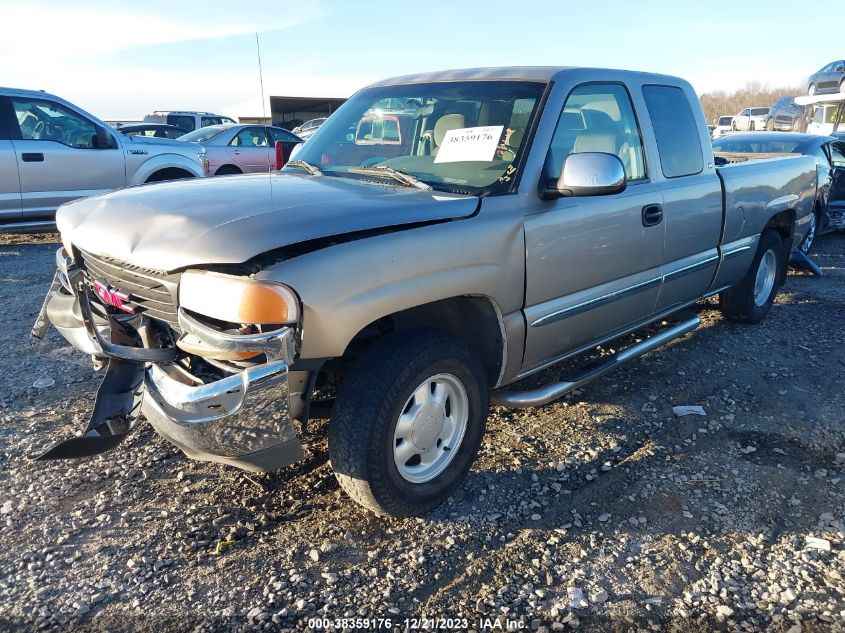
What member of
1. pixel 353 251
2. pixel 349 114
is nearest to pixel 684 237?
pixel 349 114

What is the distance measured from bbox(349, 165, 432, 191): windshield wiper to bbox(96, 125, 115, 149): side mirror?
6.31 metres

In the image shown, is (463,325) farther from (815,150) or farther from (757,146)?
(815,150)

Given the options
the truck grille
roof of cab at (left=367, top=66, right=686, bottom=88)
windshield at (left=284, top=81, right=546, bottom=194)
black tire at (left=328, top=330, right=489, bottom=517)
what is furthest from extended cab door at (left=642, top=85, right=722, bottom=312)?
the truck grille

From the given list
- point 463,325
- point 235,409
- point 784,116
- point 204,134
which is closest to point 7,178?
point 204,134

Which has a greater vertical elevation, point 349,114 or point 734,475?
point 349,114

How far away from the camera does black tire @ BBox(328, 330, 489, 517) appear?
251 centimetres

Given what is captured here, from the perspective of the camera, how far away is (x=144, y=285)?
2.49 meters

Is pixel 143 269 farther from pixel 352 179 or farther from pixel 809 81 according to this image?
pixel 809 81

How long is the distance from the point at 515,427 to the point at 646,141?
1820 mm

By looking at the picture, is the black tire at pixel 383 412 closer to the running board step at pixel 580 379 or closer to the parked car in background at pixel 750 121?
the running board step at pixel 580 379

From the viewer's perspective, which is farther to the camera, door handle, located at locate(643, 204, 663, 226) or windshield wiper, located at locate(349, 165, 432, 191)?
door handle, located at locate(643, 204, 663, 226)

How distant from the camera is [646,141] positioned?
384 centimetres

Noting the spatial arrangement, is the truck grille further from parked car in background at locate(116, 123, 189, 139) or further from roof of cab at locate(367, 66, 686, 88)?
parked car in background at locate(116, 123, 189, 139)

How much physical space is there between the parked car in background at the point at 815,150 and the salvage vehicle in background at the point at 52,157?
7829 millimetres
